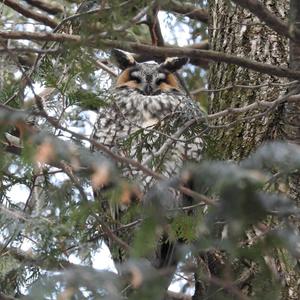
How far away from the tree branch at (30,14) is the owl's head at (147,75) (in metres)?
0.42

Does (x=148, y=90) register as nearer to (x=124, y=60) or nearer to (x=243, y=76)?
(x=124, y=60)

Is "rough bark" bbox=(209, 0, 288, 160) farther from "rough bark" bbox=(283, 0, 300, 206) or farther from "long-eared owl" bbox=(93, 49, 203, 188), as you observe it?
"rough bark" bbox=(283, 0, 300, 206)

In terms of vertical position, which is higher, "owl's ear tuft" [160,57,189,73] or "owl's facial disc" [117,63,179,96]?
"owl's ear tuft" [160,57,189,73]

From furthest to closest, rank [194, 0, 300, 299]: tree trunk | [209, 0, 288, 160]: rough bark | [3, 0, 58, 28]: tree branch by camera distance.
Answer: [3, 0, 58, 28]: tree branch, [209, 0, 288, 160]: rough bark, [194, 0, 300, 299]: tree trunk

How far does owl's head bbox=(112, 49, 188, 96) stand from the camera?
3.75m

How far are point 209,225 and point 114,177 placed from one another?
23 cm

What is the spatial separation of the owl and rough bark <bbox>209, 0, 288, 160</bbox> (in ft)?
0.43

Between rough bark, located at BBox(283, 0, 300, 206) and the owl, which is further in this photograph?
the owl

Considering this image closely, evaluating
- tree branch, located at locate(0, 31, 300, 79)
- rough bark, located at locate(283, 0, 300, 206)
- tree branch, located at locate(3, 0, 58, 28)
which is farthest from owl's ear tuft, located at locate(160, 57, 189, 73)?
tree branch, located at locate(0, 31, 300, 79)

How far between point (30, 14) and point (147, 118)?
0.93 metres

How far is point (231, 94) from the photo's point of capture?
323cm

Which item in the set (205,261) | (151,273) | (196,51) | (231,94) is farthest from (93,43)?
(231,94)

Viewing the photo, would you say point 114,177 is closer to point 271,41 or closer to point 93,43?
point 93,43

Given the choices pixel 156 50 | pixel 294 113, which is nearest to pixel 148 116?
pixel 294 113
